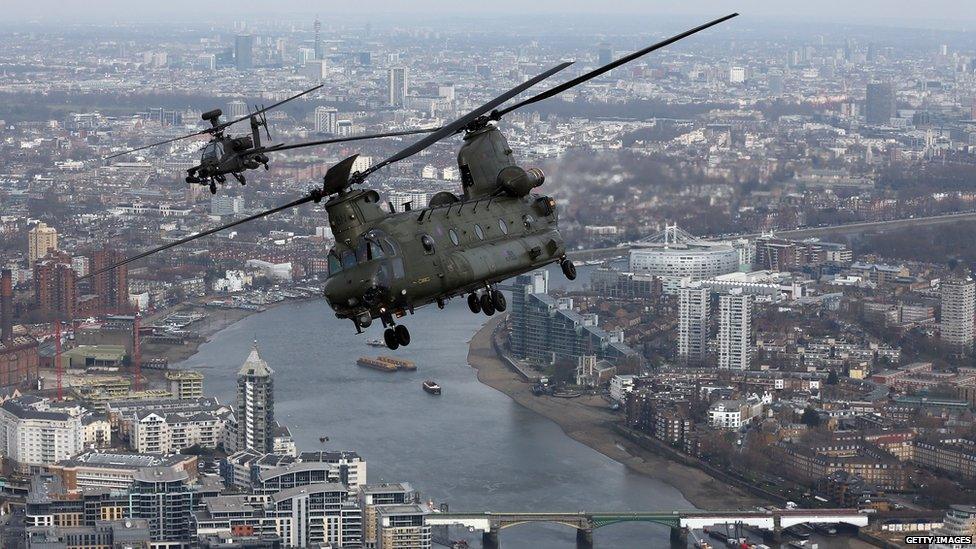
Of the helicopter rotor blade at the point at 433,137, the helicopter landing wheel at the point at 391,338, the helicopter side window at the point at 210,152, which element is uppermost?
the helicopter rotor blade at the point at 433,137

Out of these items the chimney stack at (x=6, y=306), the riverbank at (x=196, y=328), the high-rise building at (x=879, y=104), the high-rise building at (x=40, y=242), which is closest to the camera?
the riverbank at (x=196, y=328)

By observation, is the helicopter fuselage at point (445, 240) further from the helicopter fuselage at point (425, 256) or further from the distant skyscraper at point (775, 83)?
the distant skyscraper at point (775, 83)

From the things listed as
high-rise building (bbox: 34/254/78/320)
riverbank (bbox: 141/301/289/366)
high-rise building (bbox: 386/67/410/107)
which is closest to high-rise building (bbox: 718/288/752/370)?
riverbank (bbox: 141/301/289/366)

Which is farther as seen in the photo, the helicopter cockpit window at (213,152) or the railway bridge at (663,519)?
the railway bridge at (663,519)

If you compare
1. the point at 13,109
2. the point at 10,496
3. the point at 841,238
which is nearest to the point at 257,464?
the point at 10,496

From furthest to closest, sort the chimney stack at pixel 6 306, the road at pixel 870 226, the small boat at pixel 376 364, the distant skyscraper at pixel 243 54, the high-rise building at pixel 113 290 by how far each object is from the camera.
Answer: the distant skyscraper at pixel 243 54
the road at pixel 870 226
the high-rise building at pixel 113 290
the chimney stack at pixel 6 306
the small boat at pixel 376 364

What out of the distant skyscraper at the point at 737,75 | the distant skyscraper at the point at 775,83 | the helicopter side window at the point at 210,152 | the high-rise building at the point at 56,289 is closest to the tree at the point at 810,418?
the high-rise building at the point at 56,289

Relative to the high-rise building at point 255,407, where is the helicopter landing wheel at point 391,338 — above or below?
above

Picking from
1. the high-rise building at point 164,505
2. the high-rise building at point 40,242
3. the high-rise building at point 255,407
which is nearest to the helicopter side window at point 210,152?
the high-rise building at point 164,505
